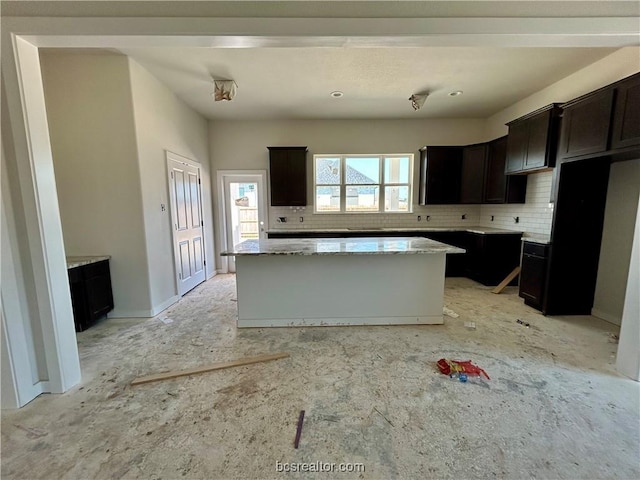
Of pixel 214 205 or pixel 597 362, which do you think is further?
pixel 214 205

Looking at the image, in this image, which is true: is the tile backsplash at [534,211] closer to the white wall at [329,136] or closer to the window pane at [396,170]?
the white wall at [329,136]

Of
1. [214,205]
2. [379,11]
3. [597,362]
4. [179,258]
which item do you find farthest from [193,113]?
[597,362]

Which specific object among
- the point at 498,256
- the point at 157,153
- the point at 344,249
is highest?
the point at 157,153

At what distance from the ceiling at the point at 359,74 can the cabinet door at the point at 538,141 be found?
22.8 inches

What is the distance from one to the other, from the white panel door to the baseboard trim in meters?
5.48

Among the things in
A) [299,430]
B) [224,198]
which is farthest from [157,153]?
[299,430]

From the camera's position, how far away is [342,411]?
177 cm

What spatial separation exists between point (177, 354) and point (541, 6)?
12.8 feet

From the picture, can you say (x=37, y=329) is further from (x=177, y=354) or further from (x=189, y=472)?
(x=189, y=472)

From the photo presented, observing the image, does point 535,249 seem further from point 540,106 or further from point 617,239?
point 540,106

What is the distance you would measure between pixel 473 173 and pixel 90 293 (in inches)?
235

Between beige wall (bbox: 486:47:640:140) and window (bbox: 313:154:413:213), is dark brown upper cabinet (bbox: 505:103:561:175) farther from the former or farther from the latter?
window (bbox: 313:154:413:213)

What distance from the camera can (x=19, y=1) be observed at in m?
1.69

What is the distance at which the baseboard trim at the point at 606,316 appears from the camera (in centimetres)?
300
